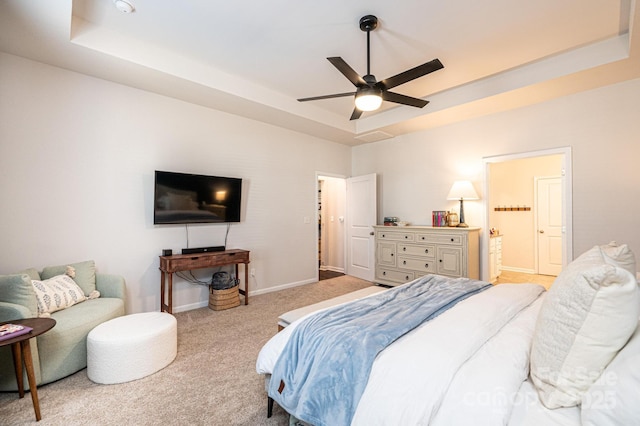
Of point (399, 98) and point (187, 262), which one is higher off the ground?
point (399, 98)

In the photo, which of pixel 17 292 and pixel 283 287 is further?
pixel 283 287

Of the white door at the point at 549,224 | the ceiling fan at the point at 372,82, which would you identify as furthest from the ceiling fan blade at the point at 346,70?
the white door at the point at 549,224

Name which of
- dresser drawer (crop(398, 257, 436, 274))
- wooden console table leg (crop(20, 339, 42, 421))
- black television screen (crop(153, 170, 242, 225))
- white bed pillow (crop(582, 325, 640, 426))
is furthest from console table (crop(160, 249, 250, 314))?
white bed pillow (crop(582, 325, 640, 426))

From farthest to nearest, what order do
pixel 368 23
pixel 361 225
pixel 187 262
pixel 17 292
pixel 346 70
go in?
pixel 361 225 → pixel 187 262 → pixel 368 23 → pixel 346 70 → pixel 17 292

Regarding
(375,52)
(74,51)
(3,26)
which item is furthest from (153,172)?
(375,52)

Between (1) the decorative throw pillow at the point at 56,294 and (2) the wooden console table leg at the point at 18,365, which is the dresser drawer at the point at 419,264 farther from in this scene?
(2) the wooden console table leg at the point at 18,365

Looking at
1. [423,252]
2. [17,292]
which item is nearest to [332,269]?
[423,252]

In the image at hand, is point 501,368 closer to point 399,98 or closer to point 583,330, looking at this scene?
point 583,330

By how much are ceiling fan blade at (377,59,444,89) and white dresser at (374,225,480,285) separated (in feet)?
7.94

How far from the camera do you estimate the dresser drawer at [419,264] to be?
436 centimetres

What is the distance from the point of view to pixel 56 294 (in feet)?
8.04

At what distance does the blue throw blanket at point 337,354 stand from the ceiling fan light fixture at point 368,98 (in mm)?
1792

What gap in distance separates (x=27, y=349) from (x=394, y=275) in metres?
4.31

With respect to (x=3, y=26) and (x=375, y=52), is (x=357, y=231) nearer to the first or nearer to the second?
(x=375, y=52)
